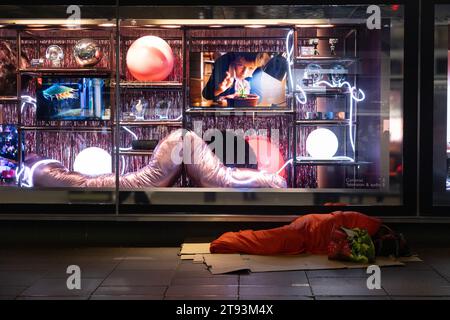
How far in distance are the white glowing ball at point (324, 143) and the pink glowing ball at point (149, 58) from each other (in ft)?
6.53

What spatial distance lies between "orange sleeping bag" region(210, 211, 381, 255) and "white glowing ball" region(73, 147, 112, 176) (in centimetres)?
196

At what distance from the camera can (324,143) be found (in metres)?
7.86

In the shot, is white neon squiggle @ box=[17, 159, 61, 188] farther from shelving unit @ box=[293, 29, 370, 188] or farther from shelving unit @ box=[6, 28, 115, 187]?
shelving unit @ box=[293, 29, 370, 188]

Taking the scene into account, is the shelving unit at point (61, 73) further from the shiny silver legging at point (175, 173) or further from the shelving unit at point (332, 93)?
the shelving unit at point (332, 93)

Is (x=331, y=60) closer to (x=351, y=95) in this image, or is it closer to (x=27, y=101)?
(x=351, y=95)

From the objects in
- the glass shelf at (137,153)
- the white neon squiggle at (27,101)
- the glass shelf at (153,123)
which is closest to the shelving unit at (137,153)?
the glass shelf at (137,153)

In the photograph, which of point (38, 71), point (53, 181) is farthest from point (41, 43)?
point (53, 181)

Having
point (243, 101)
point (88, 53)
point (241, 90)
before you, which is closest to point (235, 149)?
point (243, 101)

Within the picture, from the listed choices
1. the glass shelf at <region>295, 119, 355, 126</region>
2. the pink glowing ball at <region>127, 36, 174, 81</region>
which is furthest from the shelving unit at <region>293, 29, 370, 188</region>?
the pink glowing ball at <region>127, 36, 174, 81</region>

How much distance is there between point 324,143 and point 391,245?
1.90m

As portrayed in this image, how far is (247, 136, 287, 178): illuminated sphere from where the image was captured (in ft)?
25.8
